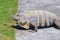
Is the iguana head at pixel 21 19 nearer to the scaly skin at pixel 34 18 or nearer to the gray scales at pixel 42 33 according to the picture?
the scaly skin at pixel 34 18

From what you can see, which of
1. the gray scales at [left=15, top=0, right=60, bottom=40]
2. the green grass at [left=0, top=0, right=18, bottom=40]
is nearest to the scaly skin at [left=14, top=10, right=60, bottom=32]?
the gray scales at [left=15, top=0, right=60, bottom=40]

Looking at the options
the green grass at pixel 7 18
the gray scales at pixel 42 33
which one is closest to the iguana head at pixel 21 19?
the gray scales at pixel 42 33

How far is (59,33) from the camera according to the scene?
668 cm

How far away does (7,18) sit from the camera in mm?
7594

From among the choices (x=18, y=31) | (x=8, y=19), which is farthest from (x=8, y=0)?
(x=18, y=31)

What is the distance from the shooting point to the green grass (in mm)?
6688

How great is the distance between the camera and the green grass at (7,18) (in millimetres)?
6688

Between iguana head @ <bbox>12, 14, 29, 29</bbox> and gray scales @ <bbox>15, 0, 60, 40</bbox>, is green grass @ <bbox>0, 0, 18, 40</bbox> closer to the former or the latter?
gray scales @ <bbox>15, 0, 60, 40</bbox>

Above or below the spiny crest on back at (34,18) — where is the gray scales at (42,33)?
below

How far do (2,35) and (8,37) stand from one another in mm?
187

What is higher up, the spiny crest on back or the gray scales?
the spiny crest on back

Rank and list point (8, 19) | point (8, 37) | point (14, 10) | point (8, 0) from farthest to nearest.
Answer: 1. point (8, 0)
2. point (14, 10)
3. point (8, 19)
4. point (8, 37)

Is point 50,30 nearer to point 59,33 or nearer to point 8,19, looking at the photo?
point 59,33

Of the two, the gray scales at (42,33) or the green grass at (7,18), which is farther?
the green grass at (7,18)
